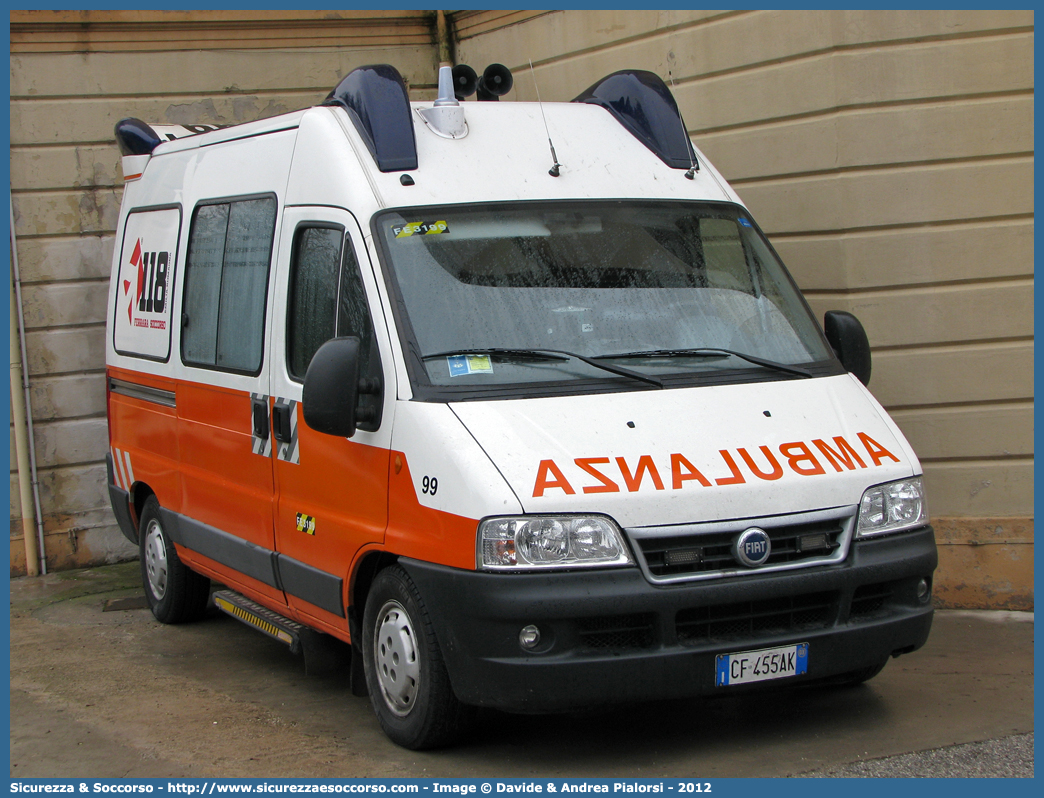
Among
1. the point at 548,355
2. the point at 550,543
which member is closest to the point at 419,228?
the point at 548,355

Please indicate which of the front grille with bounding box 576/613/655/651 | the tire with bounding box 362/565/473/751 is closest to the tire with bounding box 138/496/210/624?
the tire with bounding box 362/565/473/751

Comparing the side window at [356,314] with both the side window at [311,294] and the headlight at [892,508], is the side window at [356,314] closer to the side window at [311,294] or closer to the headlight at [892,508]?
the side window at [311,294]

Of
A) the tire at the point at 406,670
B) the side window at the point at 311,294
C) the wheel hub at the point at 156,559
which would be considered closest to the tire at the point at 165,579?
the wheel hub at the point at 156,559

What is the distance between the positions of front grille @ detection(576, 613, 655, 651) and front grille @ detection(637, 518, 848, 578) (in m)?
0.18

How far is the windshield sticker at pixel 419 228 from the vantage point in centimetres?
522

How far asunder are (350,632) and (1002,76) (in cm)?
470

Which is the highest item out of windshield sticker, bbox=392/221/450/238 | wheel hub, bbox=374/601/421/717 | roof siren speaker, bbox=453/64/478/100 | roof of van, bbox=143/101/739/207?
roof siren speaker, bbox=453/64/478/100

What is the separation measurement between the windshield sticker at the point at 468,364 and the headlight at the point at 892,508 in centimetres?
149

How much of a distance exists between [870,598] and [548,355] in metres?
1.53

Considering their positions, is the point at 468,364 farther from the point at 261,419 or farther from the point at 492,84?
the point at 492,84

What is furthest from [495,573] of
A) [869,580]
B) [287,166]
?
[287,166]

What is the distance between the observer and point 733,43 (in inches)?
311

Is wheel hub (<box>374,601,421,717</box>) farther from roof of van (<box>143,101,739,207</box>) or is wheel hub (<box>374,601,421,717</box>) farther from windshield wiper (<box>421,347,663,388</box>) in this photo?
roof of van (<box>143,101,739,207</box>)

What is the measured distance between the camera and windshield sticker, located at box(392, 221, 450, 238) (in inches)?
206
